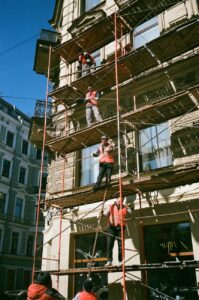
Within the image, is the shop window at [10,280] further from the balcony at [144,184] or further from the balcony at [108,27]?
the balcony at [108,27]

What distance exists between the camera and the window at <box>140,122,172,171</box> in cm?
1013

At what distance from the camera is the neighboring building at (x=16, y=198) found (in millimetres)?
28562

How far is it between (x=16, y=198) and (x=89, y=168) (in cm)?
2175

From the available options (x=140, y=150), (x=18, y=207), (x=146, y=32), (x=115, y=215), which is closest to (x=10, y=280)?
(x=18, y=207)

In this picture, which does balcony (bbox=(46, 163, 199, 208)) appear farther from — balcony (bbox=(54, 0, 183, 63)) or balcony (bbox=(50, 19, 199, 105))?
balcony (bbox=(54, 0, 183, 63))

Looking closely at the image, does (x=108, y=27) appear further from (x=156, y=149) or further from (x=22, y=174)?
(x=22, y=174)

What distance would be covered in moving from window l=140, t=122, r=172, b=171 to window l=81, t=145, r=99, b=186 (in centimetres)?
219

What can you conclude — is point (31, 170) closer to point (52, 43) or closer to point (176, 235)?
point (52, 43)

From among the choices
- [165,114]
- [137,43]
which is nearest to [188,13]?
[137,43]

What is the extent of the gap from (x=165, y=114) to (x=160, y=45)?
2.39 metres

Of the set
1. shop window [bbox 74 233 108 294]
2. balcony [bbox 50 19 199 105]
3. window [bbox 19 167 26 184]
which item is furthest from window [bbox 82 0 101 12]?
window [bbox 19 167 26 184]

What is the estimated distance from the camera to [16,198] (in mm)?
31875

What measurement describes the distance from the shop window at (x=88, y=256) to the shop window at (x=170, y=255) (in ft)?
5.20

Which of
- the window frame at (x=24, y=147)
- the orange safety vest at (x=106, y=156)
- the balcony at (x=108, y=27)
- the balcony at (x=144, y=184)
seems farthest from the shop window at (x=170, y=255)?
the window frame at (x=24, y=147)
